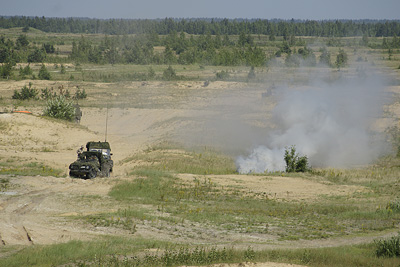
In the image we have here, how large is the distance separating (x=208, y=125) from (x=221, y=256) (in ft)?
102

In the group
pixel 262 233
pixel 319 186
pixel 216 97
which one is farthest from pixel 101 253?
pixel 216 97

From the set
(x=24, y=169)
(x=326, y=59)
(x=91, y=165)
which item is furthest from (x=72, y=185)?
(x=326, y=59)

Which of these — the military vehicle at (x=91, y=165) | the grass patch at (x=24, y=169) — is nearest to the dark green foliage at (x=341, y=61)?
the military vehicle at (x=91, y=165)

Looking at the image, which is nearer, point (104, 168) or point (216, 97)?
point (104, 168)

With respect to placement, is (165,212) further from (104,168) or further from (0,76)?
(0,76)

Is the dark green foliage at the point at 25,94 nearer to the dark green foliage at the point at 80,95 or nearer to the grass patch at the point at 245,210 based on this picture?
the dark green foliage at the point at 80,95

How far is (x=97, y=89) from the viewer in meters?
70.8

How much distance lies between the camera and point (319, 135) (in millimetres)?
38969

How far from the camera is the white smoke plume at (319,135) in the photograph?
1378 inches

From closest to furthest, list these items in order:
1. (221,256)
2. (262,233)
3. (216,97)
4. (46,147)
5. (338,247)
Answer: (221,256) → (338,247) → (262,233) → (46,147) → (216,97)

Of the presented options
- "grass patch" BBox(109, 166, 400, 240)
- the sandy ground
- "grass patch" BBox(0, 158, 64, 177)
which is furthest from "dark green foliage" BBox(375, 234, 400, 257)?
"grass patch" BBox(0, 158, 64, 177)

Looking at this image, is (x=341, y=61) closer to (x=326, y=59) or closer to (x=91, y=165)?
(x=326, y=59)

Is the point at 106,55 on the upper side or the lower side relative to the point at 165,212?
upper

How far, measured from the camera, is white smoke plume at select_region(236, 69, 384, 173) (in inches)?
1378
